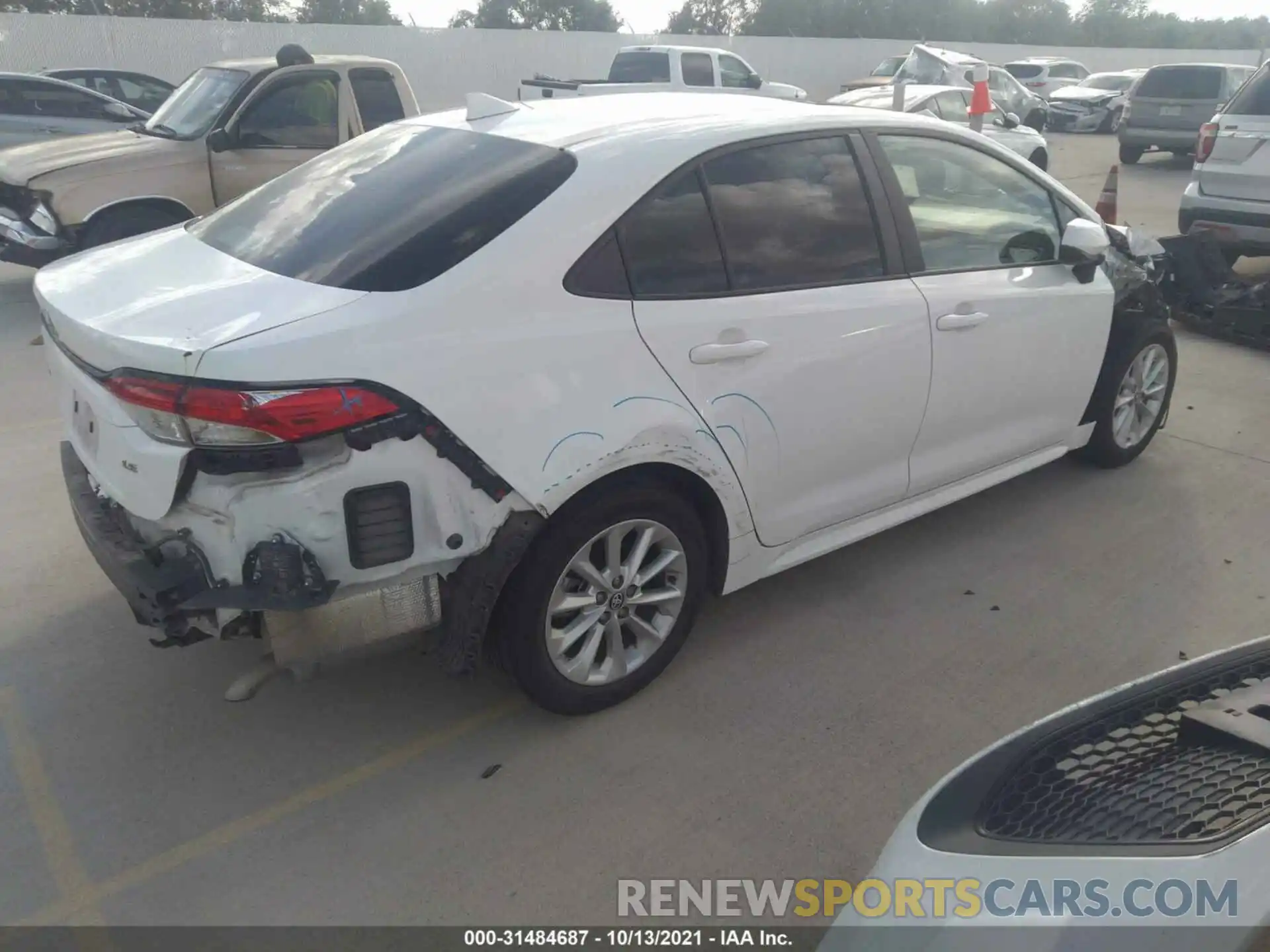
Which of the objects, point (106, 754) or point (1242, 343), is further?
point (1242, 343)

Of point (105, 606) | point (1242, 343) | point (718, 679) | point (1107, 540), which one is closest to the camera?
point (718, 679)

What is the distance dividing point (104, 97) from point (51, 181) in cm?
536

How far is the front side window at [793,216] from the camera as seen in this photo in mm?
3248

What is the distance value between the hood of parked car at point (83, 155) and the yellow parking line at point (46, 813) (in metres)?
5.41

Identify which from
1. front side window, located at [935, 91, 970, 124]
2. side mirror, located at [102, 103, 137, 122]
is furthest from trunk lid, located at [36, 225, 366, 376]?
front side window, located at [935, 91, 970, 124]

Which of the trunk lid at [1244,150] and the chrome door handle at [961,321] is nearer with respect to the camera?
the chrome door handle at [961,321]

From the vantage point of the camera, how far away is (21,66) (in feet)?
69.9

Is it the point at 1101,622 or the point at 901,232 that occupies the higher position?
the point at 901,232

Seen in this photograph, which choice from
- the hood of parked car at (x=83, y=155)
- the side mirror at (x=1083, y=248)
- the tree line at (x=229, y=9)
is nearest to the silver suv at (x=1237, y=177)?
the side mirror at (x=1083, y=248)

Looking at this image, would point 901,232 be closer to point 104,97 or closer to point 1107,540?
point 1107,540

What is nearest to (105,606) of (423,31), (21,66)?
(21,66)

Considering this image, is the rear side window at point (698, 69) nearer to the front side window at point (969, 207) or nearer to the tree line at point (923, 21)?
the front side window at point (969, 207)

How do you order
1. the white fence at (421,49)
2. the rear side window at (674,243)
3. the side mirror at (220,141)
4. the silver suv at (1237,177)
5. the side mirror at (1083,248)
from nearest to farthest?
the rear side window at (674,243), the side mirror at (1083,248), the silver suv at (1237,177), the side mirror at (220,141), the white fence at (421,49)

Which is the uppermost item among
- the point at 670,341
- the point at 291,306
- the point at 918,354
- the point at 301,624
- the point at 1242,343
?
the point at 291,306
